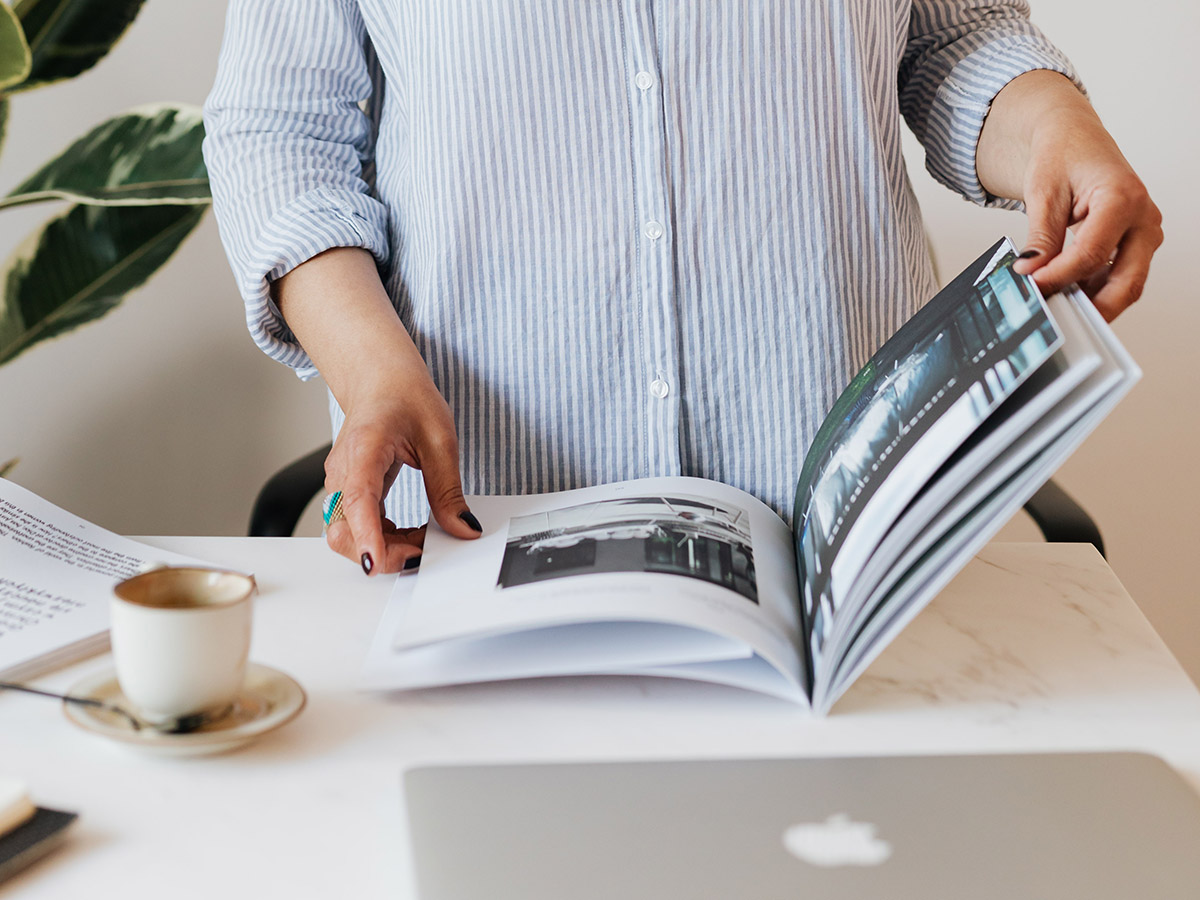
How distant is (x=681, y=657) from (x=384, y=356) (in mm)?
340

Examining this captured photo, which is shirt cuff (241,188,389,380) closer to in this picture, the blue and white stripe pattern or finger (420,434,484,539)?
the blue and white stripe pattern

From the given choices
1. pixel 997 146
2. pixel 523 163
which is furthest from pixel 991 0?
→ pixel 523 163

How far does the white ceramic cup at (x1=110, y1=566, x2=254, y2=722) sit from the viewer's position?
44 centimetres

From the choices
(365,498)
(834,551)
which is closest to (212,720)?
(365,498)

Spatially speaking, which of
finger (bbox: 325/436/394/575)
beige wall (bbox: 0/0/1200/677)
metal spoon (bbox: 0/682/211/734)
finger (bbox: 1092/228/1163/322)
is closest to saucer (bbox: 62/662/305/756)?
metal spoon (bbox: 0/682/211/734)

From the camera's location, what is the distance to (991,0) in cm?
94

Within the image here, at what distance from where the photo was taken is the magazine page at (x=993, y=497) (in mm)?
464

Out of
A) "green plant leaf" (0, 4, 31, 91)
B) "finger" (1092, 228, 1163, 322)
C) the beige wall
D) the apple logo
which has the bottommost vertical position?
the beige wall

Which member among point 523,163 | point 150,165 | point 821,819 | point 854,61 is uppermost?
point 854,61

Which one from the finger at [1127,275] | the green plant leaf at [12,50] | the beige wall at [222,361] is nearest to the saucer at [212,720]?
the finger at [1127,275]

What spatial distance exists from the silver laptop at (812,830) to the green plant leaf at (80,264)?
1259 millimetres

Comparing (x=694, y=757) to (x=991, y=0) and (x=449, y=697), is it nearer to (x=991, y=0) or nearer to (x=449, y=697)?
(x=449, y=697)

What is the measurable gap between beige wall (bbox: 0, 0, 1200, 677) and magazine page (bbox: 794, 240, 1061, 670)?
1.12 meters

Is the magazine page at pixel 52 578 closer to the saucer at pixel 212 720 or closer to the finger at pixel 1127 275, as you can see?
the saucer at pixel 212 720
